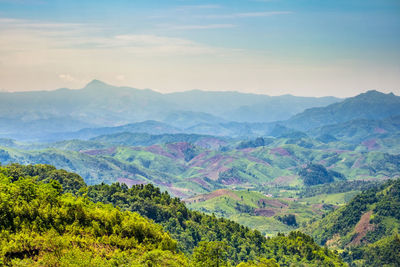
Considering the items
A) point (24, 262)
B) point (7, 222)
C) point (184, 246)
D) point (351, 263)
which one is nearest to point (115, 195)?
point (184, 246)

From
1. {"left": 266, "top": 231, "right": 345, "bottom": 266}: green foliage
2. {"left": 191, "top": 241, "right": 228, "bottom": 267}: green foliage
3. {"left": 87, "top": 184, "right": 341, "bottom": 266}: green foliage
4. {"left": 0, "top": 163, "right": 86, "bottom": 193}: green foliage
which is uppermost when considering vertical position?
{"left": 0, "top": 163, "right": 86, "bottom": 193}: green foliage

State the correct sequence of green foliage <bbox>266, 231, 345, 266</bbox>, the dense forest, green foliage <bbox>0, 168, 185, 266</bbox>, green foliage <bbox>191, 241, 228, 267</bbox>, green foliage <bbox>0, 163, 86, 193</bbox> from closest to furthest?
green foliage <bbox>0, 168, 185, 266</bbox> → the dense forest → green foliage <bbox>191, 241, 228, 267</bbox> → green foliage <bbox>0, 163, 86, 193</bbox> → green foliage <bbox>266, 231, 345, 266</bbox>

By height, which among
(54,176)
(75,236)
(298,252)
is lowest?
(298,252)

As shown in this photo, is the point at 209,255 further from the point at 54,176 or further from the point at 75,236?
the point at 54,176

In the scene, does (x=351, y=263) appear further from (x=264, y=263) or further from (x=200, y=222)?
(x=264, y=263)

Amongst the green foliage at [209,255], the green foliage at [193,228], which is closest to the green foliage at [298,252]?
the green foliage at [193,228]

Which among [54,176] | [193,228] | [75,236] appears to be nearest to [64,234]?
[75,236]

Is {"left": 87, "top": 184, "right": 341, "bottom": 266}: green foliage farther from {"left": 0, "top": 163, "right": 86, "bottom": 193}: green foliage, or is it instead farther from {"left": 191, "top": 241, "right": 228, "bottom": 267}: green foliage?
{"left": 191, "top": 241, "right": 228, "bottom": 267}: green foliage

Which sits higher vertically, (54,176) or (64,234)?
(64,234)

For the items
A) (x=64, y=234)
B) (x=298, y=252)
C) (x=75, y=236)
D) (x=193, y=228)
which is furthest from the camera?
(x=298, y=252)

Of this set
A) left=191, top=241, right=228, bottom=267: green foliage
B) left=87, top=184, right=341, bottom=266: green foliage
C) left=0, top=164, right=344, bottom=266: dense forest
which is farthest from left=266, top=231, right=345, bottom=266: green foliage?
left=191, top=241, right=228, bottom=267: green foliage

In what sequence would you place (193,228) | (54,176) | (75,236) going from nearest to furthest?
1. (75,236)
2. (54,176)
3. (193,228)

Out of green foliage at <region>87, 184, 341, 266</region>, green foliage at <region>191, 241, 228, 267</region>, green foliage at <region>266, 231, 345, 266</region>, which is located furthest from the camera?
green foliage at <region>266, 231, 345, 266</region>

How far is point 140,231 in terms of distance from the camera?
75438 millimetres
